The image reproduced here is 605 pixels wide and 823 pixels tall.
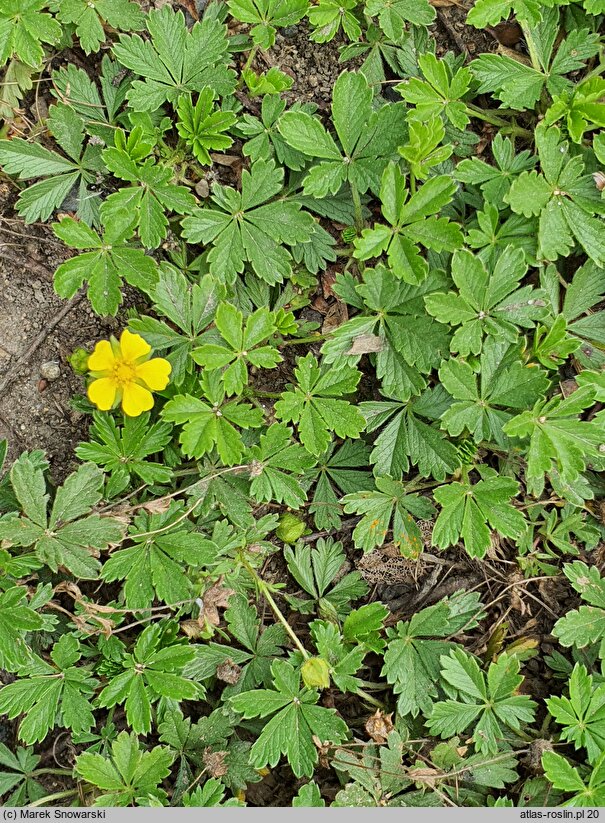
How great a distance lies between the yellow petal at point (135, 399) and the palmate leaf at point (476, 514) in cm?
123

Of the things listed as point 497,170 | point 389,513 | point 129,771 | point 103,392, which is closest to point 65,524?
point 103,392

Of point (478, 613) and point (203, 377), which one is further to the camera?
point (478, 613)

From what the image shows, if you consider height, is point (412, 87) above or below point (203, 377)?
above

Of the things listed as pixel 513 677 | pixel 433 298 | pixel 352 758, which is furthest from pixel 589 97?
pixel 352 758

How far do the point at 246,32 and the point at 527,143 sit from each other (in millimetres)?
1345

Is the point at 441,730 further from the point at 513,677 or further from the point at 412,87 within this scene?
the point at 412,87

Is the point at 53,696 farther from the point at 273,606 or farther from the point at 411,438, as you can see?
the point at 411,438

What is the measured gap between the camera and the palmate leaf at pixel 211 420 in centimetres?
279

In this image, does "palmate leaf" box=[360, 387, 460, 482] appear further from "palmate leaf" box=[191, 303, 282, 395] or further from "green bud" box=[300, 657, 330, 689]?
"green bud" box=[300, 657, 330, 689]

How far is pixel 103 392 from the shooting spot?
2.76 meters

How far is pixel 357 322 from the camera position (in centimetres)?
290

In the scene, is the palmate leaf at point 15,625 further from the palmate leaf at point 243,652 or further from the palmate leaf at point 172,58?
the palmate leaf at point 172,58

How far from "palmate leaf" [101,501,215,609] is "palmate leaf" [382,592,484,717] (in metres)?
0.89

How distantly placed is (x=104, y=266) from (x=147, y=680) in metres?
1.71
